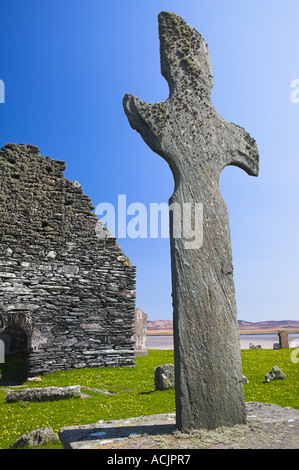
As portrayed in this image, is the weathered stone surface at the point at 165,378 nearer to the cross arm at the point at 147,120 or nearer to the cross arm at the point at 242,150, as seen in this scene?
the cross arm at the point at 242,150

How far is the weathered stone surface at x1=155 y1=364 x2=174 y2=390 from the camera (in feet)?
24.5

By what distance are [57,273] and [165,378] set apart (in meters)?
5.66

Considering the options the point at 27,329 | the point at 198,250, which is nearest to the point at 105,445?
the point at 198,250

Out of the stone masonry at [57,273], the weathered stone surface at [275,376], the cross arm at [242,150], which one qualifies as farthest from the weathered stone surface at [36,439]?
the stone masonry at [57,273]

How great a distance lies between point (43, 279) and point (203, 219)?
8.95 metres

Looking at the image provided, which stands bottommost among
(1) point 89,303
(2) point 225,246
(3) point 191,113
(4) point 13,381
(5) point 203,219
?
(4) point 13,381

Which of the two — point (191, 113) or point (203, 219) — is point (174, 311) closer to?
point (203, 219)

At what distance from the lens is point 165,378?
7.48 m

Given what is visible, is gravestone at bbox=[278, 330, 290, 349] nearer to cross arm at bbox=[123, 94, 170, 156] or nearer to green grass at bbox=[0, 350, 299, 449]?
green grass at bbox=[0, 350, 299, 449]

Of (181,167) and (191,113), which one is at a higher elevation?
(191,113)

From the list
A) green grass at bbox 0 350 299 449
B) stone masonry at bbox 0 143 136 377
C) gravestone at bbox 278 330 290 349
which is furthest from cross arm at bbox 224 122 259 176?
gravestone at bbox 278 330 290 349

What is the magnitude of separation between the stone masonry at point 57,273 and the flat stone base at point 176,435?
26.5ft

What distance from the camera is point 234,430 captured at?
3.03 meters

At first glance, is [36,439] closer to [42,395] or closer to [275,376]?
[42,395]
